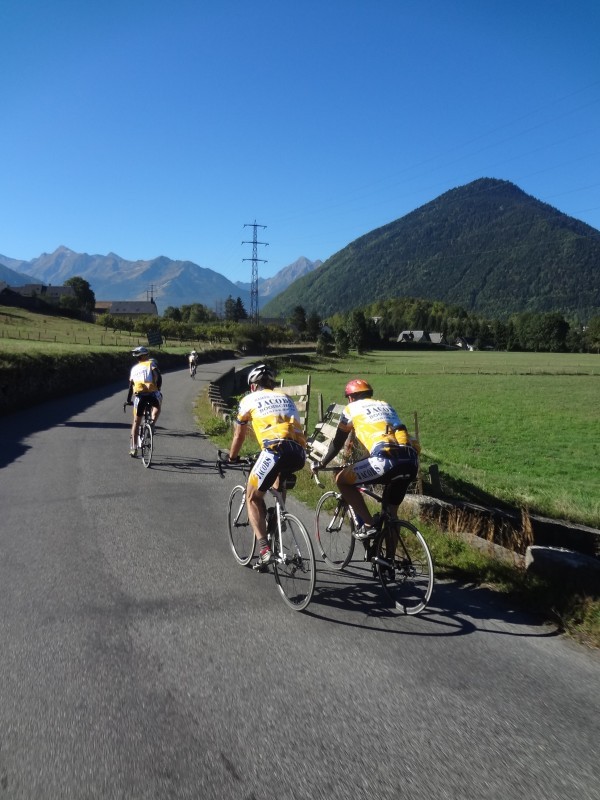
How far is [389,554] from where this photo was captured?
191 inches

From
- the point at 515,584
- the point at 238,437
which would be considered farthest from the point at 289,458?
the point at 515,584

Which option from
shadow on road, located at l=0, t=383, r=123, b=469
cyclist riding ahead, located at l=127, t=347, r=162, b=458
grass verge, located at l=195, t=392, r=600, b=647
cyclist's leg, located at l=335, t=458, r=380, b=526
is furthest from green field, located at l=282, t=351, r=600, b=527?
shadow on road, located at l=0, t=383, r=123, b=469

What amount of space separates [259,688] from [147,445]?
7839 millimetres

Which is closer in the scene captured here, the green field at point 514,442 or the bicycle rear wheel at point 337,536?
the bicycle rear wheel at point 337,536

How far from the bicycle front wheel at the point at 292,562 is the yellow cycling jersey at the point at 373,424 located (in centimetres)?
93

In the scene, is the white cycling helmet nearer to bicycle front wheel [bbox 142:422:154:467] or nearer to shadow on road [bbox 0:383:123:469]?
bicycle front wheel [bbox 142:422:154:467]

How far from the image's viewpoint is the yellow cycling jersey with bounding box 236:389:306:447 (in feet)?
16.0

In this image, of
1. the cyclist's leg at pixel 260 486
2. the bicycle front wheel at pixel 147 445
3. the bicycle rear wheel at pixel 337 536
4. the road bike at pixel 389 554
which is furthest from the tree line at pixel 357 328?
the cyclist's leg at pixel 260 486

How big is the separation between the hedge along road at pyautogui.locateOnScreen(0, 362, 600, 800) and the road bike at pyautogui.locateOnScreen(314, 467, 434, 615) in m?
0.18

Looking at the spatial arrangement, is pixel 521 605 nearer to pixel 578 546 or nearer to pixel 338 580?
pixel 338 580

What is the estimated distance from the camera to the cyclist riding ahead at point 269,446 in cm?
484

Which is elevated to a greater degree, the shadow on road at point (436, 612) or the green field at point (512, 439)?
the shadow on road at point (436, 612)

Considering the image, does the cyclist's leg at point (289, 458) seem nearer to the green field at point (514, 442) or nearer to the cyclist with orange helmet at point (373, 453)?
the cyclist with orange helmet at point (373, 453)

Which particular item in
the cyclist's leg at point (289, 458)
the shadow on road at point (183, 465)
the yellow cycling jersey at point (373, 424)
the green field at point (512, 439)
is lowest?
the green field at point (512, 439)
